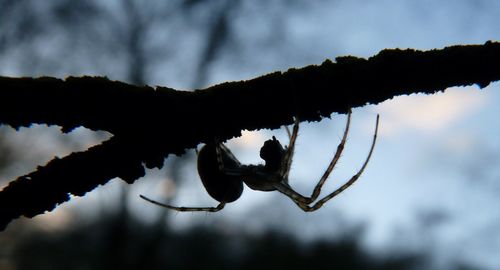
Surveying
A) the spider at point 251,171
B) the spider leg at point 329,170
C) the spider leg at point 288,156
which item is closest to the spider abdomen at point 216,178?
the spider at point 251,171

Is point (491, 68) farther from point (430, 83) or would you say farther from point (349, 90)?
point (349, 90)

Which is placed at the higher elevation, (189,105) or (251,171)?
Result: (251,171)

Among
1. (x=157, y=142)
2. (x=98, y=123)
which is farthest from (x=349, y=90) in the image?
(x=98, y=123)

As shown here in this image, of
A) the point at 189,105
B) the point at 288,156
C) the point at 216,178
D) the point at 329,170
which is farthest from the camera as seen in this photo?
the point at 329,170

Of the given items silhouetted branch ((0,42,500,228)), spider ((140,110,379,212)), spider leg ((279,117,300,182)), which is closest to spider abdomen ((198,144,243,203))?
spider ((140,110,379,212))

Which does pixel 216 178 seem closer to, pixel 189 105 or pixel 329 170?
pixel 329 170

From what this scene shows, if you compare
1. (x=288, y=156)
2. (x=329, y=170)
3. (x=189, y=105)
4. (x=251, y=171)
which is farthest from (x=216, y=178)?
(x=189, y=105)

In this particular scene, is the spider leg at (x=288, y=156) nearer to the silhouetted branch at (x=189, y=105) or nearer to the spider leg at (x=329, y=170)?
the spider leg at (x=329, y=170)
